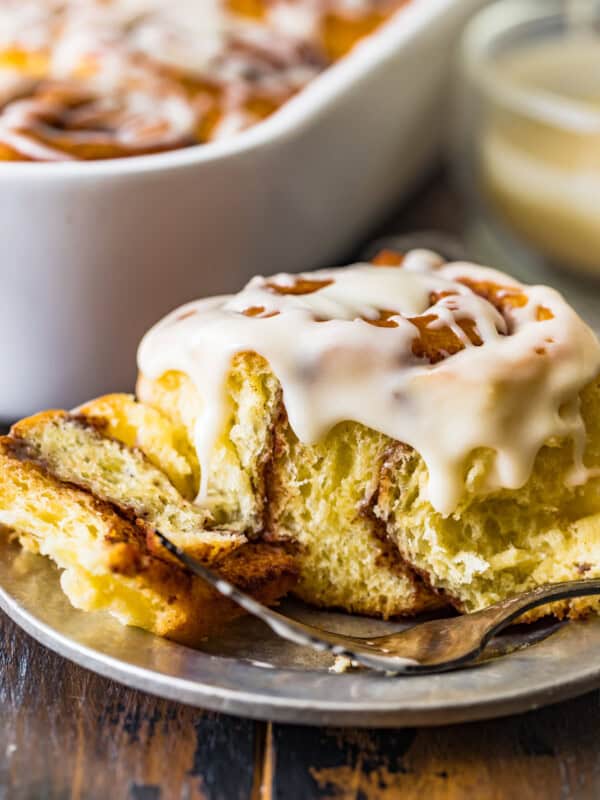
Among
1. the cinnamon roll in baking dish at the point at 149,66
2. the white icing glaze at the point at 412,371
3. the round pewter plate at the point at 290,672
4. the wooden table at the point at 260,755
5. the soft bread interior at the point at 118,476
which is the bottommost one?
the wooden table at the point at 260,755

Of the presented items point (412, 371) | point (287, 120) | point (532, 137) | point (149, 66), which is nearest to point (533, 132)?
point (532, 137)

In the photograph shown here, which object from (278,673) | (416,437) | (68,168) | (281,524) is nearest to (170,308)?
(68,168)

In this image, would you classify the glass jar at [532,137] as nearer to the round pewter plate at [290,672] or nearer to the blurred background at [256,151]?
the blurred background at [256,151]

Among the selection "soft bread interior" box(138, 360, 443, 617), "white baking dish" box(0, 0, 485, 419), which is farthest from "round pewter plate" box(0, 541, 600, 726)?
"white baking dish" box(0, 0, 485, 419)

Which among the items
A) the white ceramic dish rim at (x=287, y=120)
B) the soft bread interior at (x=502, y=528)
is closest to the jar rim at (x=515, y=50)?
the white ceramic dish rim at (x=287, y=120)

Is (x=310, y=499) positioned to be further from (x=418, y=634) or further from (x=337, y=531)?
(x=418, y=634)

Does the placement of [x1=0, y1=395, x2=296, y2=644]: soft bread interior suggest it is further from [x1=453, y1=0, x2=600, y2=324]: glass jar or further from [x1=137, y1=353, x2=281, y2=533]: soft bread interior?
[x1=453, y1=0, x2=600, y2=324]: glass jar
